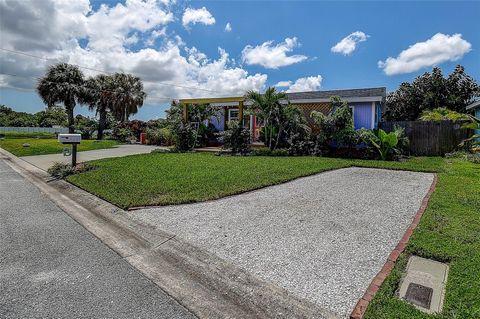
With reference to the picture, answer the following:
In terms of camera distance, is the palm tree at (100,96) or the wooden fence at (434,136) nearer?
the wooden fence at (434,136)

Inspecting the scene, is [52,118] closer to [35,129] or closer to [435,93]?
[35,129]

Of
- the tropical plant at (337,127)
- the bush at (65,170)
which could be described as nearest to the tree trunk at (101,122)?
the bush at (65,170)

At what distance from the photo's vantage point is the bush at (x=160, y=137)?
74.0 ft

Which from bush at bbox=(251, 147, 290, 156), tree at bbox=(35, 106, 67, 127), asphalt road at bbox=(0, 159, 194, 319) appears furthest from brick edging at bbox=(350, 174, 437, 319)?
tree at bbox=(35, 106, 67, 127)

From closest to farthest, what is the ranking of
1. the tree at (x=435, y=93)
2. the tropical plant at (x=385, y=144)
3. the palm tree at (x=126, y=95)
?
1. the tropical plant at (x=385, y=144)
2. the tree at (x=435, y=93)
3. the palm tree at (x=126, y=95)

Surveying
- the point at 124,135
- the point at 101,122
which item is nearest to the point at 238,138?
the point at 124,135

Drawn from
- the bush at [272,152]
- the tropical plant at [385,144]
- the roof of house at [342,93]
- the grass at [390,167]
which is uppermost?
the roof of house at [342,93]

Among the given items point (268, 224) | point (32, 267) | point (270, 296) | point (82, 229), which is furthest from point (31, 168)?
point (270, 296)

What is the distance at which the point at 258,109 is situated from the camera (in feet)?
49.1

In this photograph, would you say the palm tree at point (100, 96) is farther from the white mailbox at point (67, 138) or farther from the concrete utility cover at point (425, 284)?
the concrete utility cover at point (425, 284)

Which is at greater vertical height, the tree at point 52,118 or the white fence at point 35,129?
the tree at point 52,118

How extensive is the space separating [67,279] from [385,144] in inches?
490

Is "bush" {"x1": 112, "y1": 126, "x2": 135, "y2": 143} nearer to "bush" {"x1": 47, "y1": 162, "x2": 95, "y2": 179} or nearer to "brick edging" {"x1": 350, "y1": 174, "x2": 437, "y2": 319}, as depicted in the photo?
"bush" {"x1": 47, "y1": 162, "x2": 95, "y2": 179}

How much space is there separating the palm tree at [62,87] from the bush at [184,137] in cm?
1705
